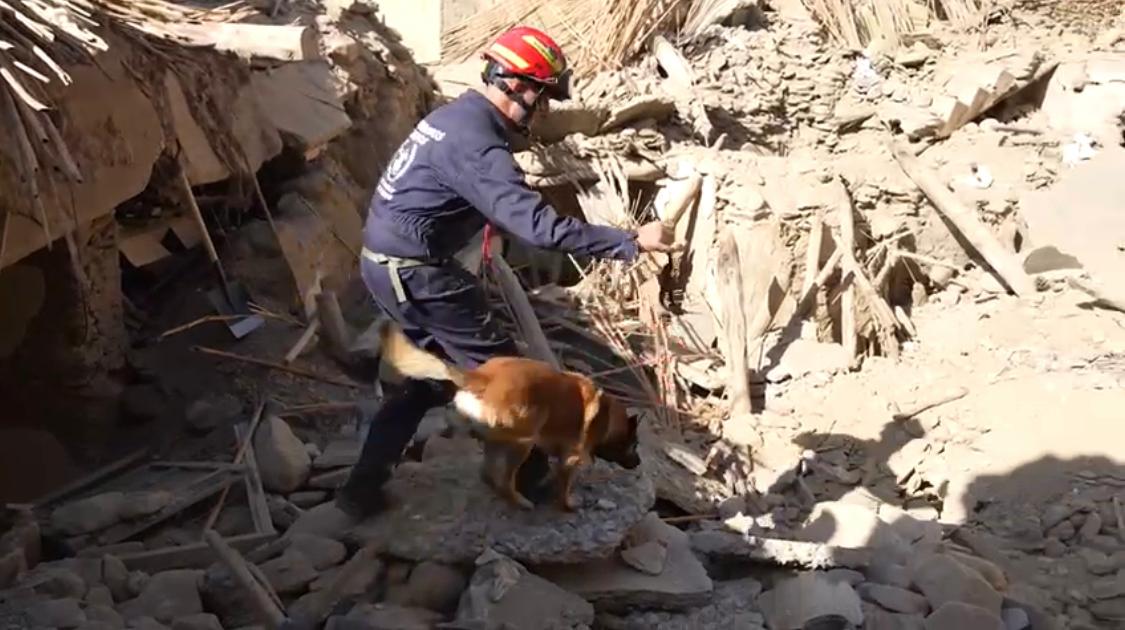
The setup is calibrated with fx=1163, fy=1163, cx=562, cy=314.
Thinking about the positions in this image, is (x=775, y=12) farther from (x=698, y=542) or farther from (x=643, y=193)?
(x=698, y=542)

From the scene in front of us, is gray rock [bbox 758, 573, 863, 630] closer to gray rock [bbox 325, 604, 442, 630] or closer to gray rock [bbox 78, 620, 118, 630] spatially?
gray rock [bbox 325, 604, 442, 630]

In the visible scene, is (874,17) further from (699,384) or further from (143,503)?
(143,503)

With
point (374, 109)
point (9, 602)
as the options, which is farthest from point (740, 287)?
point (9, 602)

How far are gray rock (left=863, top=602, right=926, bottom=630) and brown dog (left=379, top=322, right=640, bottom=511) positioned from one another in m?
1.09

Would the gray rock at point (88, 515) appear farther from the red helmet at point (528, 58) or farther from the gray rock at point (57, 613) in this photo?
the red helmet at point (528, 58)

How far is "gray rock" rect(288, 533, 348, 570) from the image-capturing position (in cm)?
429

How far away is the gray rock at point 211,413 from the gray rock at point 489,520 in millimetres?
1275

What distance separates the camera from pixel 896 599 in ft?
14.3

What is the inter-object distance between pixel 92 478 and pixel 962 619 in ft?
12.0

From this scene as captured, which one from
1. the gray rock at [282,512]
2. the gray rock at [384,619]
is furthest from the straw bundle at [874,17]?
the gray rock at [384,619]

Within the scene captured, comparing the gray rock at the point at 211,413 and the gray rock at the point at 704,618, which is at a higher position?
the gray rock at the point at 211,413

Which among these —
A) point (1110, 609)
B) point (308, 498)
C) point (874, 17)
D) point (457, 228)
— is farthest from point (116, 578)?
point (874, 17)

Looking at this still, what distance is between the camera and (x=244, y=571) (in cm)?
407

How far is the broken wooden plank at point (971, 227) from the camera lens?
845 cm
